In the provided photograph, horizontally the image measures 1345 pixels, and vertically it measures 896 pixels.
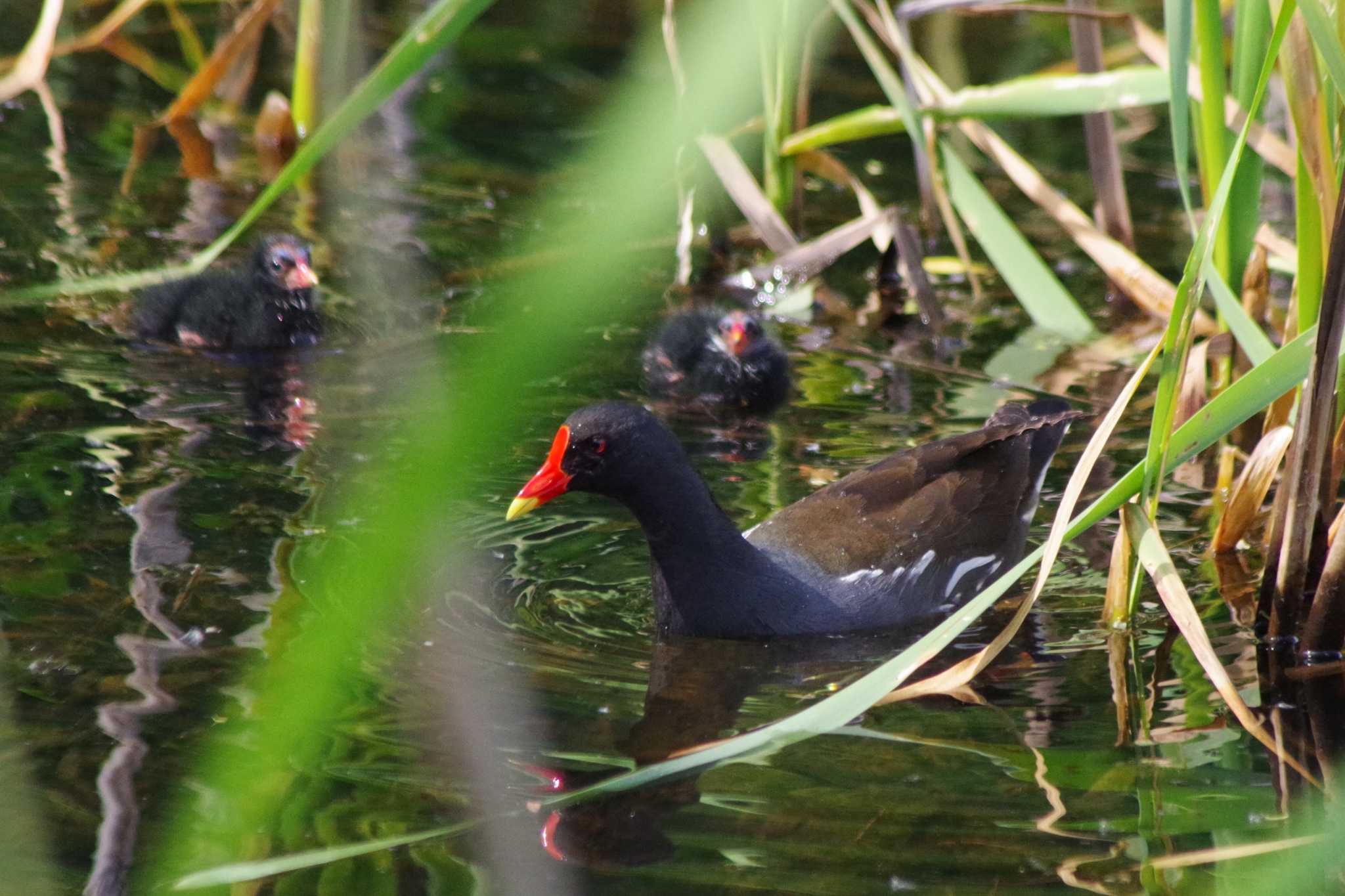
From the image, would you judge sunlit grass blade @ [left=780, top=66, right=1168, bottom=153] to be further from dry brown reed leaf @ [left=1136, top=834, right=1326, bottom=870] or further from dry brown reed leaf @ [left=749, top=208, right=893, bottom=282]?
dry brown reed leaf @ [left=1136, top=834, right=1326, bottom=870]

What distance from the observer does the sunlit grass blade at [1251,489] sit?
3795 millimetres

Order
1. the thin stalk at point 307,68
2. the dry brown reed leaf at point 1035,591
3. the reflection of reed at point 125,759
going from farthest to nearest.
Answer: the thin stalk at point 307,68 < the dry brown reed leaf at point 1035,591 < the reflection of reed at point 125,759

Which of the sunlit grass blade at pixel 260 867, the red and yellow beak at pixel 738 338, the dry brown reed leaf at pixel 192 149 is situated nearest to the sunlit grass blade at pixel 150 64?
the dry brown reed leaf at pixel 192 149

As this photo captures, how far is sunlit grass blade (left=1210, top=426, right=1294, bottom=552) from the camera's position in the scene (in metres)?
3.79

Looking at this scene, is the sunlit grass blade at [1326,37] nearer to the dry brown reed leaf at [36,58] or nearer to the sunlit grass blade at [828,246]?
the sunlit grass blade at [828,246]

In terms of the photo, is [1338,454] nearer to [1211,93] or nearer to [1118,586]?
[1118,586]

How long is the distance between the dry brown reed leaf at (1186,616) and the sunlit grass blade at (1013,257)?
222 cm

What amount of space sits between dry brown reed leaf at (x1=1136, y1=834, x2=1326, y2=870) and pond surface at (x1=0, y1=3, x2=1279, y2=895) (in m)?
0.03

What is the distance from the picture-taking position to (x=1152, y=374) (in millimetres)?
5613

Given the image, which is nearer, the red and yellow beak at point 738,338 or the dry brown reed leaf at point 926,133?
the red and yellow beak at point 738,338

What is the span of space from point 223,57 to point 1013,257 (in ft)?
12.5

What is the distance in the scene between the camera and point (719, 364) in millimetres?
5375

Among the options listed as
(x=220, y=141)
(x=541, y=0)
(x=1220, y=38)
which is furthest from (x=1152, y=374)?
(x=541, y=0)

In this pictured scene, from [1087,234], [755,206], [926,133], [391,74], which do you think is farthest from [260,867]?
[755,206]
